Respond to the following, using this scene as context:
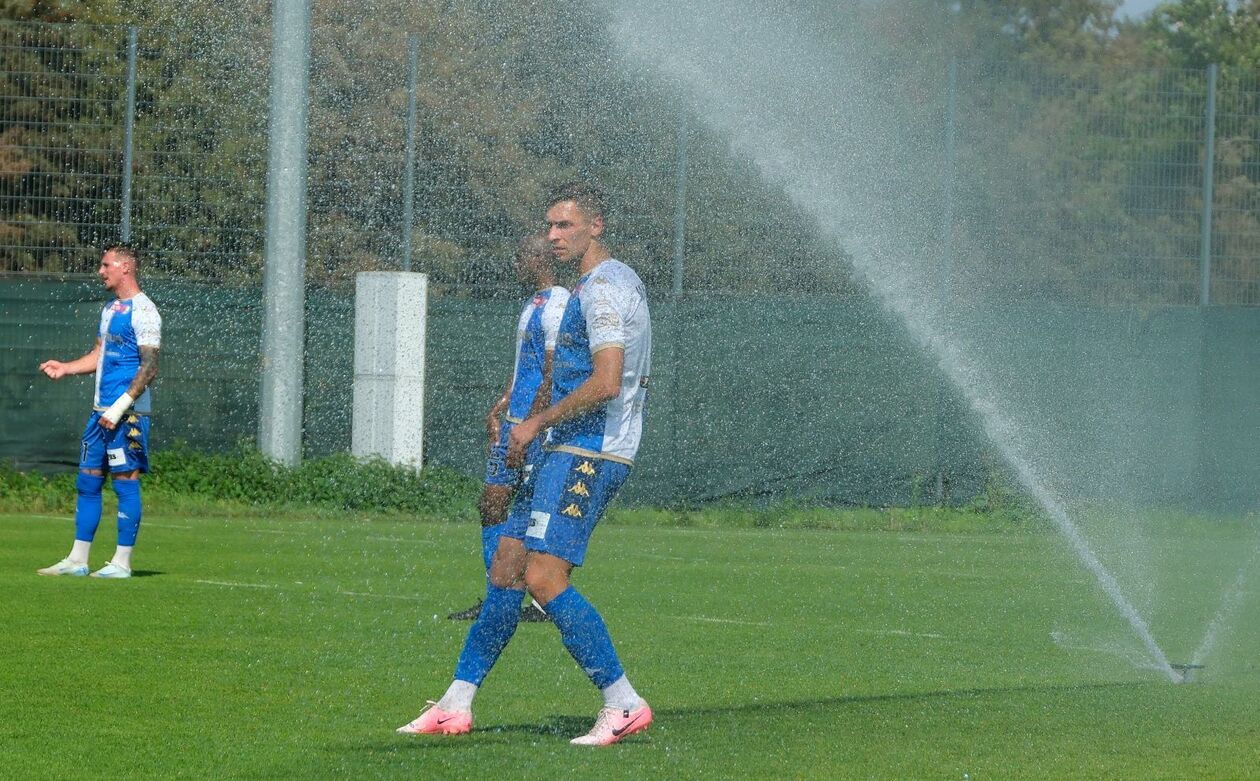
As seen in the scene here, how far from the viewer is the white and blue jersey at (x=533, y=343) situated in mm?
8547

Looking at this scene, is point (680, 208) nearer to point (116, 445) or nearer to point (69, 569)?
point (116, 445)

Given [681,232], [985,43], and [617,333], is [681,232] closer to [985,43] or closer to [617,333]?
[617,333]

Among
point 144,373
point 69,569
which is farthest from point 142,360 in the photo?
point 69,569

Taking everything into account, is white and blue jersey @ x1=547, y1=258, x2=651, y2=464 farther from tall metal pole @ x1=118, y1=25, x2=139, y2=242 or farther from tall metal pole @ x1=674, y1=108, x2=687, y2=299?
tall metal pole @ x1=674, y1=108, x2=687, y2=299

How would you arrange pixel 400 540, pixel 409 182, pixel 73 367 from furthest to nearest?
pixel 409 182 < pixel 400 540 < pixel 73 367

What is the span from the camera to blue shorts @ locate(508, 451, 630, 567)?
690 cm

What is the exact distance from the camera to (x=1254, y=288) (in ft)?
66.5

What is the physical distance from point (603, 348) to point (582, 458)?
15.4 inches

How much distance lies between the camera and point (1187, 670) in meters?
9.15

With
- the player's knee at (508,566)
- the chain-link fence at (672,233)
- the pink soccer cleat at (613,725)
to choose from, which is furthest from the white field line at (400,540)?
the pink soccer cleat at (613,725)

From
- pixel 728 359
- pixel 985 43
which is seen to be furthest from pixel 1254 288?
pixel 985 43

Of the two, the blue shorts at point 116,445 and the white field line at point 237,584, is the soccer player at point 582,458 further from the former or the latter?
the blue shorts at point 116,445

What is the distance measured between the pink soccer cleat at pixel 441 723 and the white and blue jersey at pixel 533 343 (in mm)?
1781

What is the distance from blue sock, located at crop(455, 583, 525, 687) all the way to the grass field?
0.79 ft
